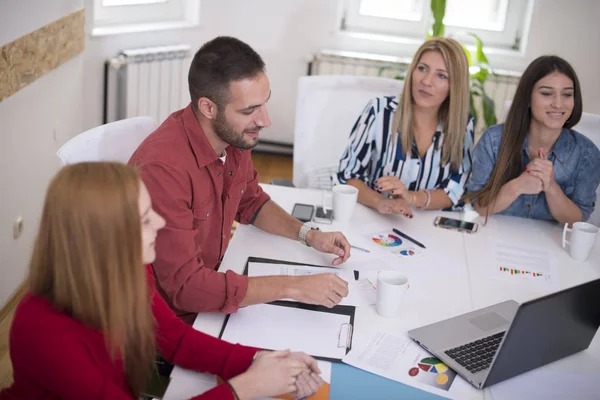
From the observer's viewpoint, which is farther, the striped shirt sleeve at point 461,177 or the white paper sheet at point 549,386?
the striped shirt sleeve at point 461,177

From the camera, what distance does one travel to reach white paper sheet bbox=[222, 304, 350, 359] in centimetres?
155

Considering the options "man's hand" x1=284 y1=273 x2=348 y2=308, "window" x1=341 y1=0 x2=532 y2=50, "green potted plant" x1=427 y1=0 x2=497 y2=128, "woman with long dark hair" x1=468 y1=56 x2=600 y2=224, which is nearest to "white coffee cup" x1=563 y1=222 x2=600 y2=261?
"woman with long dark hair" x1=468 y1=56 x2=600 y2=224

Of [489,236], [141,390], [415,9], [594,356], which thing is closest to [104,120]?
[415,9]

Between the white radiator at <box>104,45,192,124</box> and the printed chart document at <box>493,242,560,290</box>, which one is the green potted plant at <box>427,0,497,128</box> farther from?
the printed chart document at <box>493,242,560,290</box>

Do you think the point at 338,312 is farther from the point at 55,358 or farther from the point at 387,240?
the point at 55,358

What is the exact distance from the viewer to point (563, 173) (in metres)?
2.42

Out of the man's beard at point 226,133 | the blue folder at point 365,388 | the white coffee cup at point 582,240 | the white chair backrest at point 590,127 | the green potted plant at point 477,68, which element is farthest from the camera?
the green potted plant at point 477,68

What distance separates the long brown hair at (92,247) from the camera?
1.15 m

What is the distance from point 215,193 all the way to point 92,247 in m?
0.75

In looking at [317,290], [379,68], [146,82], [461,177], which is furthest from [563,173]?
[146,82]

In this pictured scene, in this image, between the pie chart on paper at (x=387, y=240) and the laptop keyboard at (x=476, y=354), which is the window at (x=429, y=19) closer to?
the pie chart on paper at (x=387, y=240)

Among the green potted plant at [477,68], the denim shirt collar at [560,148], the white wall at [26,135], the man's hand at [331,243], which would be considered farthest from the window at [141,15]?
the denim shirt collar at [560,148]

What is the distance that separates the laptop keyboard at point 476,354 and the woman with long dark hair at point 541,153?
819 millimetres

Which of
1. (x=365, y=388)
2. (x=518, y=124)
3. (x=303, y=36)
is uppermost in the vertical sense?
(x=303, y=36)
